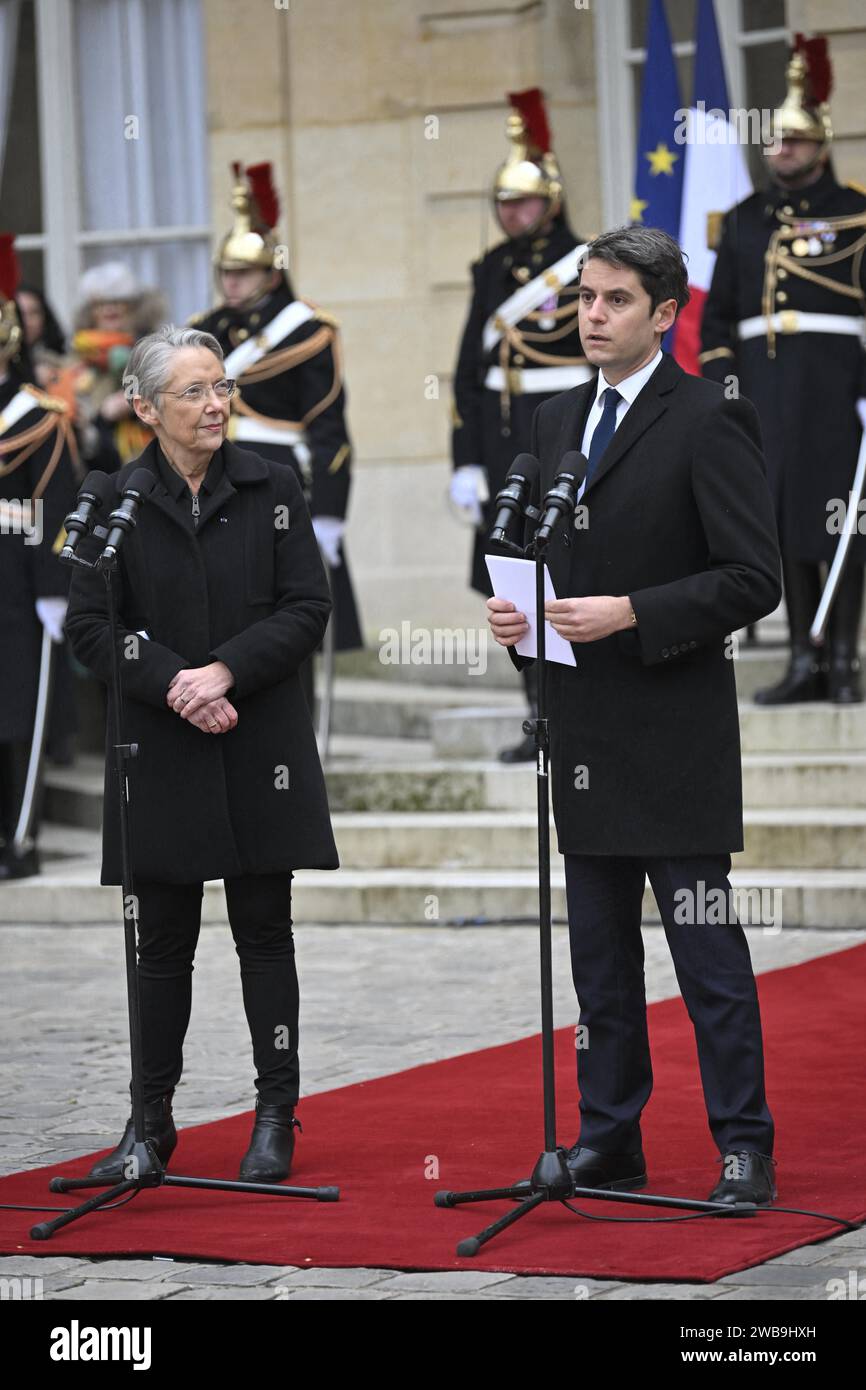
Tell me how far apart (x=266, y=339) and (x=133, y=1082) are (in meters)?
5.00

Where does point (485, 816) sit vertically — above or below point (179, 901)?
below

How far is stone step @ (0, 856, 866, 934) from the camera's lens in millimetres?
8195

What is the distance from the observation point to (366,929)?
8.79 meters

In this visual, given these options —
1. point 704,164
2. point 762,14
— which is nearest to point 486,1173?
point 704,164

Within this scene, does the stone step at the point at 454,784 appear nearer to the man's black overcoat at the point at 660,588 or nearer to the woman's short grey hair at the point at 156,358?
the man's black overcoat at the point at 660,588

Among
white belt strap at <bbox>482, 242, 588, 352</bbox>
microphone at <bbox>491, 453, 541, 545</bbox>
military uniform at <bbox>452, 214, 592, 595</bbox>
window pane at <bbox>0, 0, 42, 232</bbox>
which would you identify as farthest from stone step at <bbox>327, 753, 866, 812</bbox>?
window pane at <bbox>0, 0, 42, 232</bbox>

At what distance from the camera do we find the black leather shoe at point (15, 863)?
371 inches

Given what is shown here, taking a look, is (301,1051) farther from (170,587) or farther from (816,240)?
(816,240)

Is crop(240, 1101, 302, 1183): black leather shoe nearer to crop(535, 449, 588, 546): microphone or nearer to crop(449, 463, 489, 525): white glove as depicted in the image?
crop(535, 449, 588, 546): microphone

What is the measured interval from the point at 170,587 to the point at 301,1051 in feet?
6.03

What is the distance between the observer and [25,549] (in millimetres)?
9305

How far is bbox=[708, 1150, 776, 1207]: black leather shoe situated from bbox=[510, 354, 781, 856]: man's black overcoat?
592 millimetres
